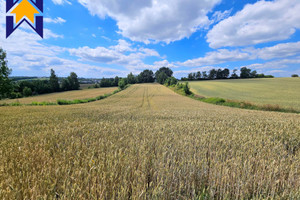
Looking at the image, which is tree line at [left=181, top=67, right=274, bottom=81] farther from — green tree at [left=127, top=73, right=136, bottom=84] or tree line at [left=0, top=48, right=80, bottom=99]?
tree line at [left=0, top=48, right=80, bottom=99]

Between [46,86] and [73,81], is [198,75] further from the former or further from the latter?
[46,86]

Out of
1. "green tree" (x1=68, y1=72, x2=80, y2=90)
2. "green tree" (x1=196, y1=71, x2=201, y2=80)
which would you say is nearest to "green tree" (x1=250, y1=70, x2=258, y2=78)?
"green tree" (x1=196, y1=71, x2=201, y2=80)

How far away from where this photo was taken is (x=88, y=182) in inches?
62.0

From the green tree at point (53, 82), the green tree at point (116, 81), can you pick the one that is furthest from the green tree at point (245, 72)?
the green tree at point (53, 82)

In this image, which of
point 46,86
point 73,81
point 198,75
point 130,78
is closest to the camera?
point 46,86

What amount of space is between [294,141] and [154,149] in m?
4.34

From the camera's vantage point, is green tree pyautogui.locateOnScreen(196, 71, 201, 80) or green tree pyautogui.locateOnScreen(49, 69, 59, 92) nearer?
green tree pyautogui.locateOnScreen(49, 69, 59, 92)

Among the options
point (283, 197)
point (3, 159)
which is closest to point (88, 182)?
point (3, 159)

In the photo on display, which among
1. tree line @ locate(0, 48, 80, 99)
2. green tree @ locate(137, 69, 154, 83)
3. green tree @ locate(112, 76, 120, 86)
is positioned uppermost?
→ green tree @ locate(137, 69, 154, 83)

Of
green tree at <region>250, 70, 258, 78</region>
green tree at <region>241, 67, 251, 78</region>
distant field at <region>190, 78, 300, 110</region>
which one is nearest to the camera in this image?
distant field at <region>190, 78, 300, 110</region>

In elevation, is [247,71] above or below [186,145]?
Result: above

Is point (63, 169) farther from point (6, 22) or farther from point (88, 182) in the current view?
point (6, 22)

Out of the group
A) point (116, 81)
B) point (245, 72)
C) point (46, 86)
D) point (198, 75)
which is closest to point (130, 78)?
point (116, 81)

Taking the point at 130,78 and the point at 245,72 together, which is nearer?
the point at 245,72
